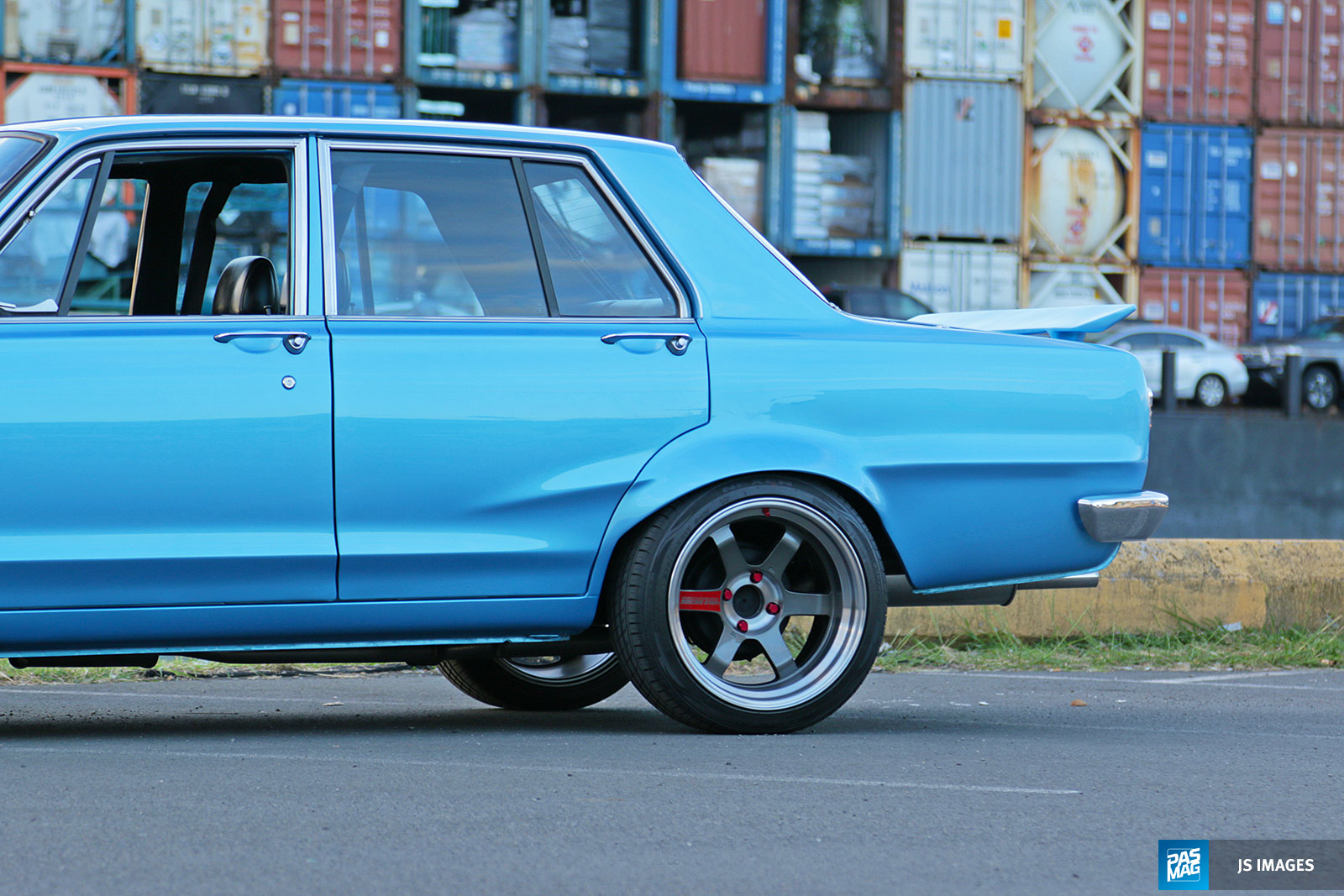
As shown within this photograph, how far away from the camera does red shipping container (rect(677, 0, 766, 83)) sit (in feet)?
75.4

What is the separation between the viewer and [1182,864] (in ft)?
11.1

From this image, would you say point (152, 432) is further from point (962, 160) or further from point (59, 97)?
point (962, 160)

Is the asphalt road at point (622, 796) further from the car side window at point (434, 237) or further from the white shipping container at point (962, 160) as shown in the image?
the white shipping container at point (962, 160)

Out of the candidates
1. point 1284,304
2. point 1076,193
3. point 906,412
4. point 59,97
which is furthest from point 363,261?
point 1284,304

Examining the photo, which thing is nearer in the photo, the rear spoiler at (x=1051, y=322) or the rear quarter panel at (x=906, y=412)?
the rear quarter panel at (x=906, y=412)

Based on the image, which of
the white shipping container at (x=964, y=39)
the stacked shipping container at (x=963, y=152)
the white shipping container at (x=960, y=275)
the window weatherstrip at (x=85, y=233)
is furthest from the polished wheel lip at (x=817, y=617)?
the white shipping container at (x=964, y=39)

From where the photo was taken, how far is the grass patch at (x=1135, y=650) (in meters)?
7.30

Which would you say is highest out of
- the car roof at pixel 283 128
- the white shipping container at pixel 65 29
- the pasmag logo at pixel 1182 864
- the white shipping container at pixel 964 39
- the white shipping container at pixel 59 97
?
the white shipping container at pixel 964 39

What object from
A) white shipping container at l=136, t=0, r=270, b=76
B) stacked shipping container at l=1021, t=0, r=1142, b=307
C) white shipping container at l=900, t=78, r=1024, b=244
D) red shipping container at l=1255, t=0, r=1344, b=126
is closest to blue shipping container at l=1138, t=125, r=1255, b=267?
stacked shipping container at l=1021, t=0, r=1142, b=307

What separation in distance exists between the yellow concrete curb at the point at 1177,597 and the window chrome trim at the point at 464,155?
121 inches

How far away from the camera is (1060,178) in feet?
84.7

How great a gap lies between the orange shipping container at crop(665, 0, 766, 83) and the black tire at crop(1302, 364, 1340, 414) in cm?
972

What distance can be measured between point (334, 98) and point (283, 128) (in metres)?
17.3

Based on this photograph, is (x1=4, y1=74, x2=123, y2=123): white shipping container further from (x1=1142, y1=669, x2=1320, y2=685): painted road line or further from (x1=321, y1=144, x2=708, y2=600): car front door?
(x1=321, y1=144, x2=708, y2=600): car front door
